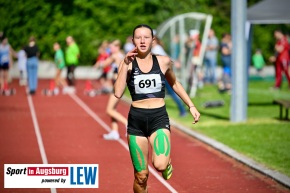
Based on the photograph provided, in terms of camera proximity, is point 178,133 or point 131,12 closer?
point 178,133

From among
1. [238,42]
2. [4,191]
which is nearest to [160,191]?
[4,191]

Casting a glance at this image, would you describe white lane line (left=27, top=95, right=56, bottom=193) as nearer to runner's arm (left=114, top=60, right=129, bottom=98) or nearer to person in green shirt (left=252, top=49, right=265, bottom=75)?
runner's arm (left=114, top=60, right=129, bottom=98)

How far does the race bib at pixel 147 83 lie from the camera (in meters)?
9.07

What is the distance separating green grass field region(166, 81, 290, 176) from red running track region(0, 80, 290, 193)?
548 mm

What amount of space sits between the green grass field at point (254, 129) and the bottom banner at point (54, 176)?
12.1 feet

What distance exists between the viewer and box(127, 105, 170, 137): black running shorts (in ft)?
30.1

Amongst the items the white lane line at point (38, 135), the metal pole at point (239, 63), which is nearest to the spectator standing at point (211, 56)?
the white lane line at point (38, 135)

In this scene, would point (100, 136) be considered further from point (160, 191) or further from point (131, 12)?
point (131, 12)

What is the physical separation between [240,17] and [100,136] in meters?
4.95

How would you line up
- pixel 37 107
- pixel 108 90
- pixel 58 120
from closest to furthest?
1. pixel 58 120
2. pixel 37 107
3. pixel 108 90

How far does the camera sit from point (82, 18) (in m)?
43.2

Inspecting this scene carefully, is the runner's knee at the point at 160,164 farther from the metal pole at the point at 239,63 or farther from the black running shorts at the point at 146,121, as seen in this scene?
the metal pole at the point at 239,63

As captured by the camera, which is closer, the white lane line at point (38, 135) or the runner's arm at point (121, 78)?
the runner's arm at point (121, 78)

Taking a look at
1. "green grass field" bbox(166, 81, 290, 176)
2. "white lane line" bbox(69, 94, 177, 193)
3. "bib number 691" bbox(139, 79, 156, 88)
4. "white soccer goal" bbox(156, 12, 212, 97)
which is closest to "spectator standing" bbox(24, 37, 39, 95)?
"white lane line" bbox(69, 94, 177, 193)
